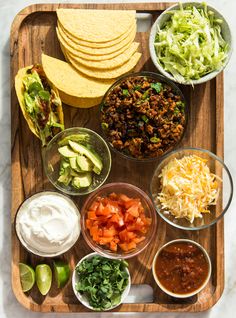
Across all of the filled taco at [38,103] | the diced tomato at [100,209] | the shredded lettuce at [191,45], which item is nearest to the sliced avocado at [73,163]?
the filled taco at [38,103]

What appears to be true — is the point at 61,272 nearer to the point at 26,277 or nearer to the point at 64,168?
the point at 26,277

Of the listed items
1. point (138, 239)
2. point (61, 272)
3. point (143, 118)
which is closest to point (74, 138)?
point (143, 118)

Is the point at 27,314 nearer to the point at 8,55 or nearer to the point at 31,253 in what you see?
the point at 31,253

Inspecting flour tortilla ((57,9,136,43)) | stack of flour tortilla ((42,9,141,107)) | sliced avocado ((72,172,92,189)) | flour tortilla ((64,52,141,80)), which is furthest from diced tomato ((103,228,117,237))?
flour tortilla ((57,9,136,43))

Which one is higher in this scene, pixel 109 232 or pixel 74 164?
pixel 74 164

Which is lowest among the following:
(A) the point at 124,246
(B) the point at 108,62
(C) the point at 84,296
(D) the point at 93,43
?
(C) the point at 84,296

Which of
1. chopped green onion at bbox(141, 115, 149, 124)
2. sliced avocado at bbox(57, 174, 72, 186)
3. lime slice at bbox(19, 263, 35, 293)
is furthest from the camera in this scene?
lime slice at bbox(19, 263, 35, 293)

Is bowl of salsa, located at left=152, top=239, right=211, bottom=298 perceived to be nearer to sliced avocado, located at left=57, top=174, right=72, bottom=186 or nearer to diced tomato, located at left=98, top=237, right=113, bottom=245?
diced tomato, located at left=98, top=237, right=113, bottom=245

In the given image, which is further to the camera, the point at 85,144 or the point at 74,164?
the point at 85,144
